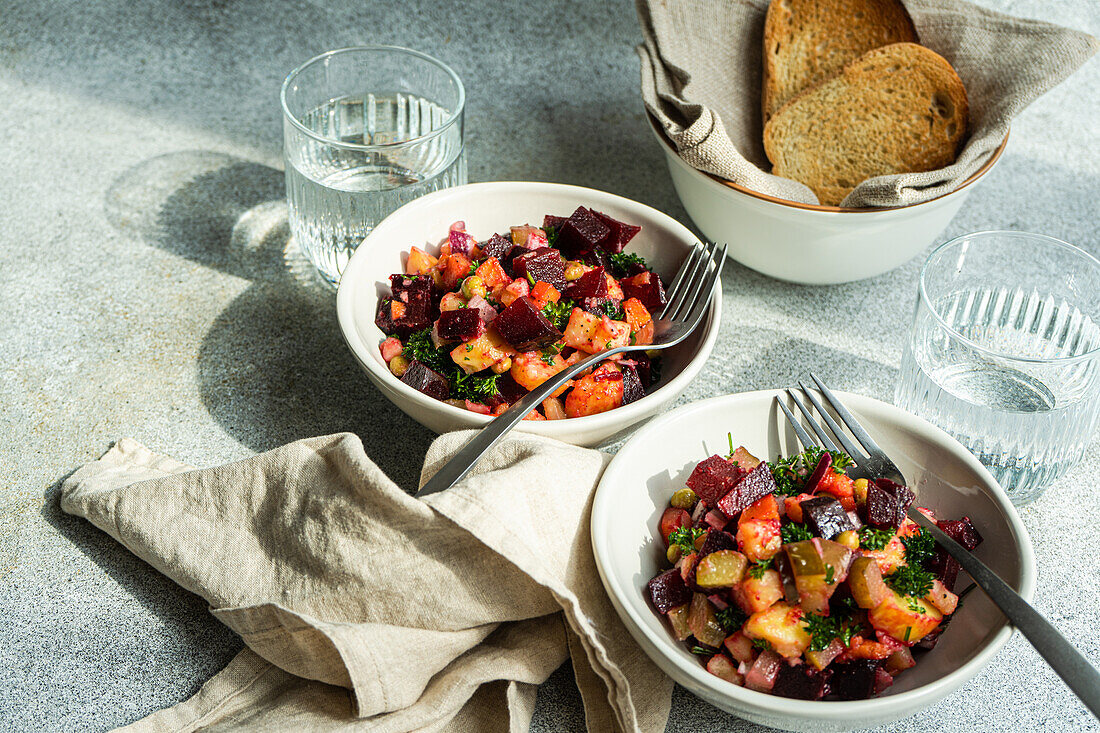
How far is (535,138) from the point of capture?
205 centimetres

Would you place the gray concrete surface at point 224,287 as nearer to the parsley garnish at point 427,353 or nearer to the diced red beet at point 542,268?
the parsley garnish at point 427,353

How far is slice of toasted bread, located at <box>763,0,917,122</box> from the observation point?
5.88ft

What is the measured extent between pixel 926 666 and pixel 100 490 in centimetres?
101

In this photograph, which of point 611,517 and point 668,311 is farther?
point 668,311

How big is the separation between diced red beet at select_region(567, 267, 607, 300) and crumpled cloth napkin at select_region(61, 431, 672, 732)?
26 cm

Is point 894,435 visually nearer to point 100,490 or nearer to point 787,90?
point 787,90

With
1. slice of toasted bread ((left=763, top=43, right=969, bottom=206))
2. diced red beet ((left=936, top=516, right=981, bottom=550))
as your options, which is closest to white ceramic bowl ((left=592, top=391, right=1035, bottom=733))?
diced red beet ((left=936, top=516, right=981, bottom=550))

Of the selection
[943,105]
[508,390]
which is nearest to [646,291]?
[508,390]

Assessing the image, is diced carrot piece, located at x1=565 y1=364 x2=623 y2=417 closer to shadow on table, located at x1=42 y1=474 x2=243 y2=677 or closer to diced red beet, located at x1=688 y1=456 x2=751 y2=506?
diced red beet, located at x1=688 y1=456 x2=751 y2=506

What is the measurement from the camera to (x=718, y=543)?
1.02 metres

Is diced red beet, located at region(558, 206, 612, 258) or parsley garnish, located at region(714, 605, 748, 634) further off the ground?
diced red beet, located at region(558, 206, 612, 258)

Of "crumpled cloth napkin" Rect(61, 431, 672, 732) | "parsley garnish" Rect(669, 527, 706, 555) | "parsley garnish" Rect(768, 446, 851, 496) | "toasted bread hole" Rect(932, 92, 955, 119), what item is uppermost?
"toasted bread hole" Rect(932, 92, 955, 119)

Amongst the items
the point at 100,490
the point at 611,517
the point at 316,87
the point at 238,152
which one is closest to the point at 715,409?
the point at 611,517

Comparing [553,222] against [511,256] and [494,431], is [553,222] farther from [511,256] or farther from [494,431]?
[494,431]
